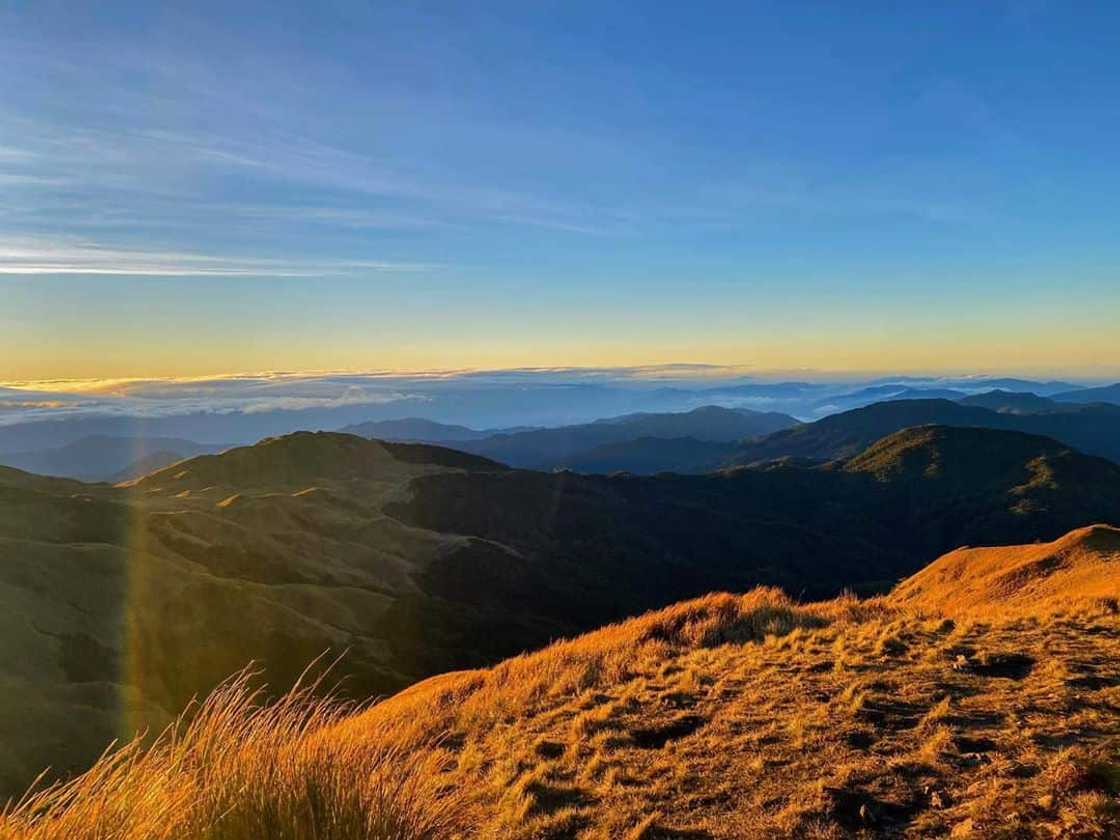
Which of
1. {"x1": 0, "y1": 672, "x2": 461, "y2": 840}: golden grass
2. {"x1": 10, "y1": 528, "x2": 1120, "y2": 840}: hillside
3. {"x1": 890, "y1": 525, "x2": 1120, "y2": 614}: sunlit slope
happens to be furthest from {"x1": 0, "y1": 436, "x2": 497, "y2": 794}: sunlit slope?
{"x1": 0, "y1": 672, "x2": 461, "y2": 840}: golden grass

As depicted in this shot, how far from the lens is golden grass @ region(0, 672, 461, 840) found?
10.7 ft

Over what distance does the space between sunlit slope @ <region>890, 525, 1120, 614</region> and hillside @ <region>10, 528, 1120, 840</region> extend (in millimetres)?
4262

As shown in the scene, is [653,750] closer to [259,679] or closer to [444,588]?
[259,679]

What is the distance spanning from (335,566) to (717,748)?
89675 millimetres

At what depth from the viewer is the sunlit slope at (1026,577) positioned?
57.7 ft

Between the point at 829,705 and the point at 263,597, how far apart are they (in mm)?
64589

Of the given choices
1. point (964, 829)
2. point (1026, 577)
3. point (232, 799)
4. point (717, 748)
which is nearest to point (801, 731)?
point (717, 748)

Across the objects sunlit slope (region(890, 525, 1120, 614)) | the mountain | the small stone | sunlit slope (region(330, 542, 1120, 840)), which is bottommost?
the mountain

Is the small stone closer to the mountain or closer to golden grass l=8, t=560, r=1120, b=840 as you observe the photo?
golden grass l=8, t=560, r=1120, b=840

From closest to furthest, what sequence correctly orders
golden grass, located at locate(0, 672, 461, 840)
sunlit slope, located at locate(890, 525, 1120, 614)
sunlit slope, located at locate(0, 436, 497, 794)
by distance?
1. golden grass, located at locate(0, 672, 461, 840)
2. sunlit slope, located at locate(890, 525, 1120, 614)
3. sunlit slope, located at locate(0, 436, 497, 794)

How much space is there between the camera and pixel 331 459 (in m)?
161

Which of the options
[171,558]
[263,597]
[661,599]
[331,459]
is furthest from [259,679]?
[331,459]

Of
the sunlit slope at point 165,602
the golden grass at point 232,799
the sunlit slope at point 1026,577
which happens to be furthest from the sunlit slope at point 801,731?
the sunlit slope at point 165,602

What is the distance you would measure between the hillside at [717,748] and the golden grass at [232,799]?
0.05 ft
